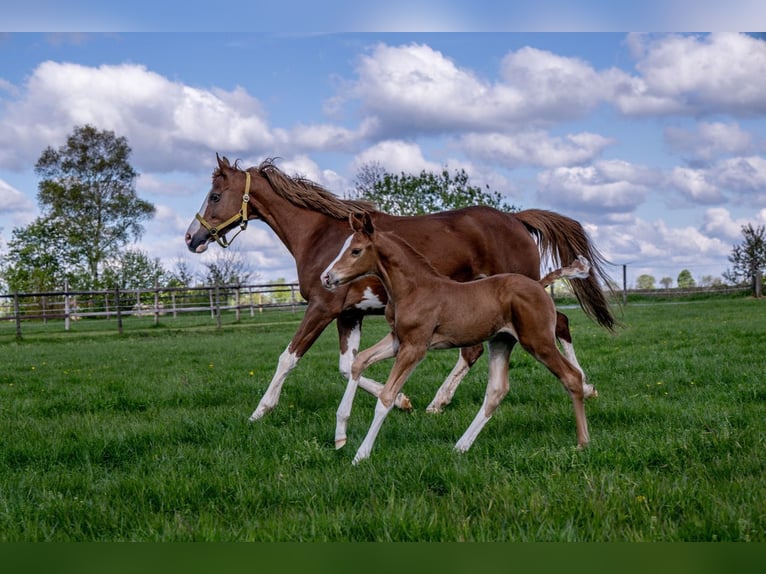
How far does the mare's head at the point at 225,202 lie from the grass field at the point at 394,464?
6.01ft

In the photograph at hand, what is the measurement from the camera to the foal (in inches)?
193

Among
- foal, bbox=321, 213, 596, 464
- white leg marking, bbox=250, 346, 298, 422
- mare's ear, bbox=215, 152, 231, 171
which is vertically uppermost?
mare's ear, bbox=215, 152, 231, 171

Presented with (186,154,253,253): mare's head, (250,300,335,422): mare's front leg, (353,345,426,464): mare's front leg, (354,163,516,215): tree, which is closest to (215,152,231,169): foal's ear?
(186,154,253,253): mare's head

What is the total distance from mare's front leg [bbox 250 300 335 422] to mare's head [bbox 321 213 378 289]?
152 cm

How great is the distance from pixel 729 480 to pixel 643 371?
188 inches

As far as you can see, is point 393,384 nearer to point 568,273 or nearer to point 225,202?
point 568,273

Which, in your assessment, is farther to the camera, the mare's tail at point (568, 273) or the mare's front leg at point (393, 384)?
the mare's tail at point (568, 273)

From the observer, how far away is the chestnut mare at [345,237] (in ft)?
21.7

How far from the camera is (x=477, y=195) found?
42312mm

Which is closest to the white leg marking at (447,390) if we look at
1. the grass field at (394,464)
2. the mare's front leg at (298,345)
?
the grass field at (394,464)

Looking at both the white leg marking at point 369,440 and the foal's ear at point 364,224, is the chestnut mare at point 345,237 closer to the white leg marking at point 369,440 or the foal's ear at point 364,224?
the foal's ear at point 364,224

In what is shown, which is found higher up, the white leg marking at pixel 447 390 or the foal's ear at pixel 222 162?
the foal's ear at pixel 222 162

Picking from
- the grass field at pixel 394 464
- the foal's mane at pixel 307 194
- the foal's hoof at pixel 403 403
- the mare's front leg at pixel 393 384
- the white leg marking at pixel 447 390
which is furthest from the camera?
the foal's mane at pixel 307 194

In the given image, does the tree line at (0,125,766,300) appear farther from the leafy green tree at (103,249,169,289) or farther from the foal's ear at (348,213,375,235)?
the foal's ear at (348,213,375,235)
